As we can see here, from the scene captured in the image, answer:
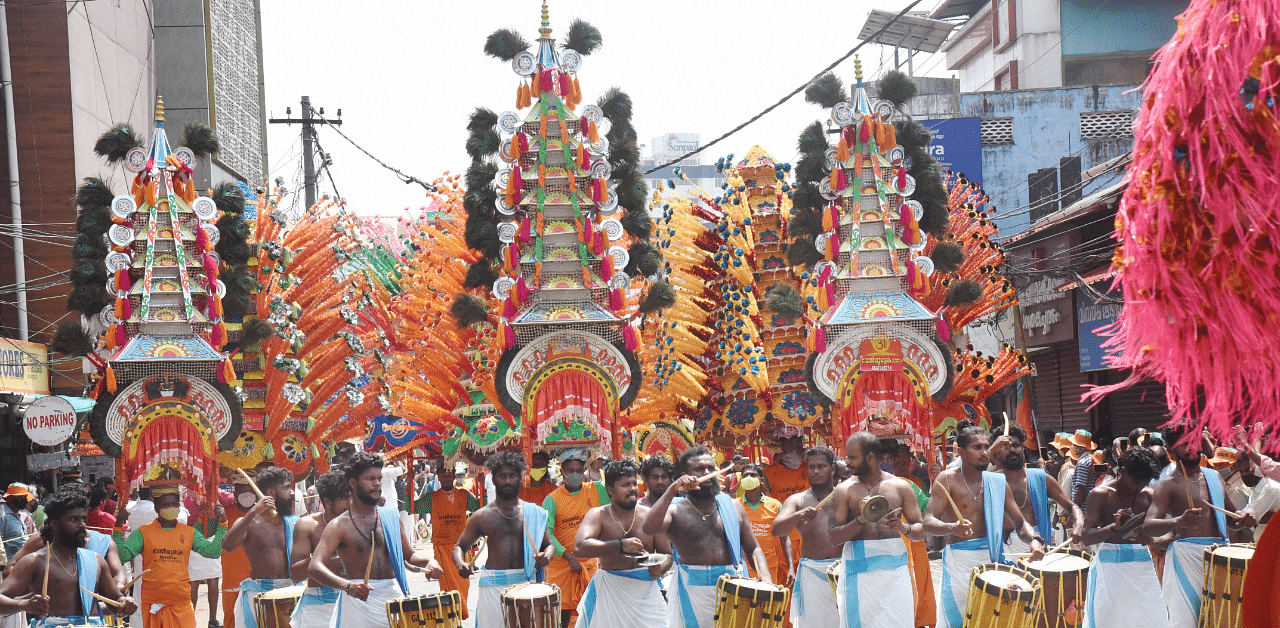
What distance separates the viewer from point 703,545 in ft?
28.0

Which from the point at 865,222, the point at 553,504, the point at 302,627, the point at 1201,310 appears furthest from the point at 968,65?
the point at 1201,310

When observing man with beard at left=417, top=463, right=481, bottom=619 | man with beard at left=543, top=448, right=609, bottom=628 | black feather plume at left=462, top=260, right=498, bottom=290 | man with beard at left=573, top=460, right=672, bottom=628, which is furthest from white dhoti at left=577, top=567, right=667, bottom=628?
black feather plume at left=462, top=260, right=498, bottom=290

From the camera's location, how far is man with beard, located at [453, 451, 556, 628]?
9.04m

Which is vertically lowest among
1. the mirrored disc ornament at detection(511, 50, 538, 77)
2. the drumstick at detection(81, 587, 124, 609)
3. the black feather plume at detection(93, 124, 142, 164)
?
the drumstick at detection(81, 587, 124, 609)

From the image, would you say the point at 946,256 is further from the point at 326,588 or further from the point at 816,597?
the point at 326,588

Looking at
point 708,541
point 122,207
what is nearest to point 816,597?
point 708,541

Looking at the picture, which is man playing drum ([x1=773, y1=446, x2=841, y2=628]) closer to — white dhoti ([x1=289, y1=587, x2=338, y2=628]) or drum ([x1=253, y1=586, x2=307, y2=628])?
white dhoti ([x1=289, y1=587, x2=338, y2=628])

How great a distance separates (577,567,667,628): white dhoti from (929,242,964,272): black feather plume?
7.53 meters

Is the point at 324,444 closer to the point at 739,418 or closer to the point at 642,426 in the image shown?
the point at 642,426

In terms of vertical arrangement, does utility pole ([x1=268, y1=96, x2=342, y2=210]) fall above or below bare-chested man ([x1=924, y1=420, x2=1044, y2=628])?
above

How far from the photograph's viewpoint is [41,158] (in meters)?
24.2

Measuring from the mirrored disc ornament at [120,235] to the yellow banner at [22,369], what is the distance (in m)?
4.94

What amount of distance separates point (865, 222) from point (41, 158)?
16100mm

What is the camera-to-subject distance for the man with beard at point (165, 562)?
1155 centimetres
